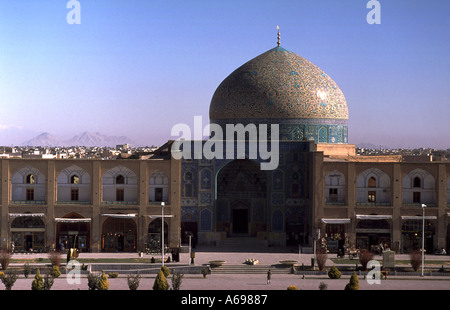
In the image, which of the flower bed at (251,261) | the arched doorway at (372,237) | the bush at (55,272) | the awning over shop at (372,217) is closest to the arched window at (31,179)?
the bush at (55,272)

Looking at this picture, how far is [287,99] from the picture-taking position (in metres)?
45.6

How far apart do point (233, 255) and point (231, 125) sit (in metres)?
8.52

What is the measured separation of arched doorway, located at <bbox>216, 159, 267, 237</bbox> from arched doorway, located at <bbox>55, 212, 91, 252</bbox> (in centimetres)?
711

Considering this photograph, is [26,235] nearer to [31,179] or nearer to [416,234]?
[31,179]

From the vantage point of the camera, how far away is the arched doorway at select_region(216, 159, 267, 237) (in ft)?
149

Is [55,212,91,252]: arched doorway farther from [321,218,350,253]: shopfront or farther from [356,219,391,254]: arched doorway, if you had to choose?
[356,219,391,254]: arched doorway

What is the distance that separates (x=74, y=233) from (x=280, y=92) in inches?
512

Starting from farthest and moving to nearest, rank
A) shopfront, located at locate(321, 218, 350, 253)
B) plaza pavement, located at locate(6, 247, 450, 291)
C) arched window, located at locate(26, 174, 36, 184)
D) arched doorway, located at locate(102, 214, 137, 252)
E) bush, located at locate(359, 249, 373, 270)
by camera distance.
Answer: arched window, located at locate(26, 174, 36, 184) → arched doorway, located at locate(102, 214, 137, 252) → shopfront, located at locate(321, 218, 350, 253) → bush, located at locate(359, 249, 373, 270) → plaza pavement, located at locate(6, 247, 450, 291)

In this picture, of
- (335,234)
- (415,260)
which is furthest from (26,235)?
(415,260)

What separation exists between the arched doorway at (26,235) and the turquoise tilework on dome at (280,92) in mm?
11663

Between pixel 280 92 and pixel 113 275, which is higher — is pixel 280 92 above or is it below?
above

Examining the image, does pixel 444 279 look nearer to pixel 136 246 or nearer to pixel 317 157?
pixel 317 157

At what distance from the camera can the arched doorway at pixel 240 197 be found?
4538cm

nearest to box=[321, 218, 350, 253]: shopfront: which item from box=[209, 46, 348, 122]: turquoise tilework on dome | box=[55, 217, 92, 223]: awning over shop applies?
box=[209, 46, 348, 122]: turquoise tilework on dome
